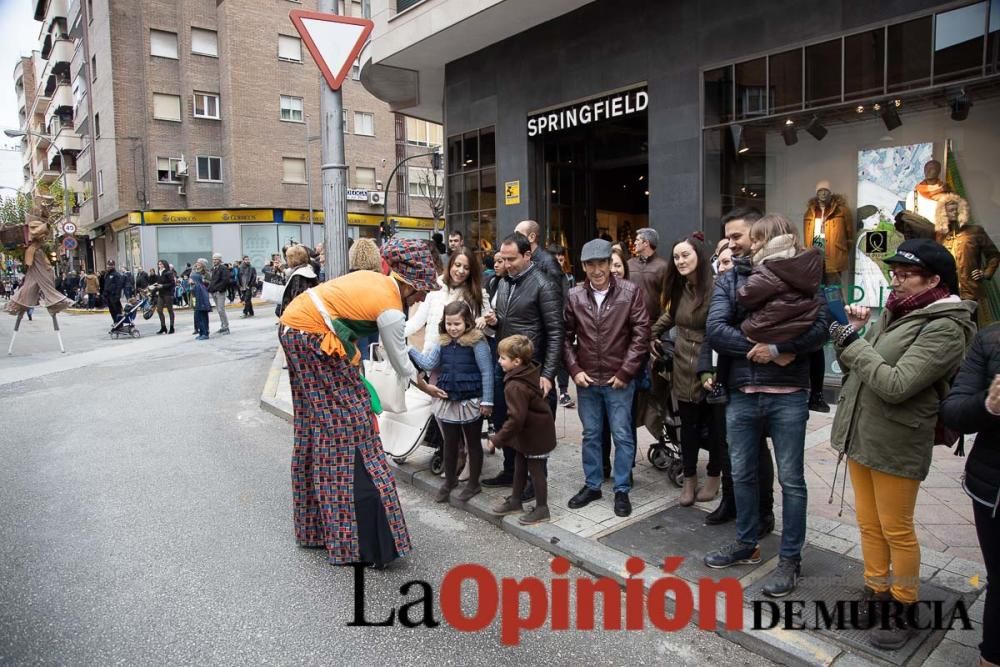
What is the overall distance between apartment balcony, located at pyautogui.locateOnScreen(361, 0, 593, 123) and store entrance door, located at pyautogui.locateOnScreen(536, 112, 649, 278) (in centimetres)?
201

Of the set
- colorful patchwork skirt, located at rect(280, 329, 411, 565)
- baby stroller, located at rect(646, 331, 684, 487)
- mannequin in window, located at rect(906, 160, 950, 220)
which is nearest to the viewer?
colorful patchwork skirt, located at rect(280, 329, 411, 565)

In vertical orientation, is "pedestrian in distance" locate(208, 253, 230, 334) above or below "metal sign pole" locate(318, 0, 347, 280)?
below

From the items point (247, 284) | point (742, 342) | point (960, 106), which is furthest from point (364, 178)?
point (742, 342)

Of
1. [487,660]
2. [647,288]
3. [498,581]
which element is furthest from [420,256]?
[647,288]

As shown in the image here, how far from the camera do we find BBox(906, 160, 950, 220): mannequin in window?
7734 mm

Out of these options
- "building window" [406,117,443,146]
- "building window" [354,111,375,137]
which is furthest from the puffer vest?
"building window" [406,117,443,146]

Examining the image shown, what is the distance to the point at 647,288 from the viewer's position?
611cm

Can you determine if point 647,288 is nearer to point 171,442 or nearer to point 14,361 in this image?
point 171,442

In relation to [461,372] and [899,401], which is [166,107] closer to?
[461,372]

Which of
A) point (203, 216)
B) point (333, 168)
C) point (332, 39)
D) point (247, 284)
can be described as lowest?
point (247, 284)

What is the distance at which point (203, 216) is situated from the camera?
3506 centimetres

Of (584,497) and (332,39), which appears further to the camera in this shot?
(332,39)

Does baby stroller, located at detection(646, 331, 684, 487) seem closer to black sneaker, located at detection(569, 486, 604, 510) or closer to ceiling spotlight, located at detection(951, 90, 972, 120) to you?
black sneaker, located at detection(569, 486, 604, 510)

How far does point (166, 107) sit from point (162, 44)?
3.09 metres
